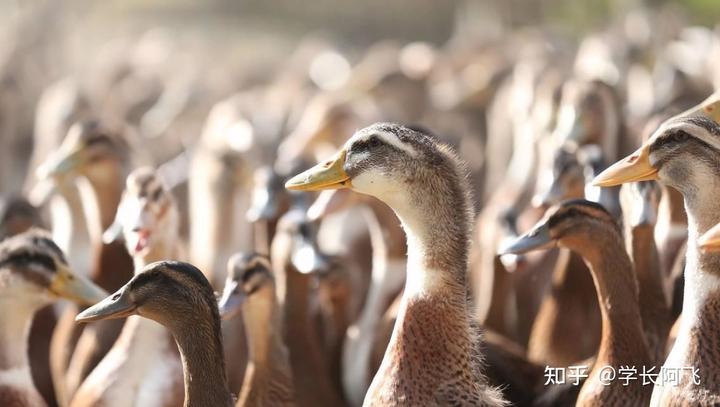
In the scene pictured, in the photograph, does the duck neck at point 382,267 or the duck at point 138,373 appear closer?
the duck at point 138,373

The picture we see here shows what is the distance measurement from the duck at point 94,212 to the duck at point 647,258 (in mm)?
2482

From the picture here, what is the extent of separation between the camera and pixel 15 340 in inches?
218

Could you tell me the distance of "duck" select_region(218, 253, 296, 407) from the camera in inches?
223

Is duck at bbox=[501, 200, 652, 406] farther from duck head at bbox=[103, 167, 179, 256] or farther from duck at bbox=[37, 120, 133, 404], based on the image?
duck at bbox=[37, 120, 133, 404]

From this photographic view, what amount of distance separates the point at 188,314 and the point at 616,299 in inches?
65.4

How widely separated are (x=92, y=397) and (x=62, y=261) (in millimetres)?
600

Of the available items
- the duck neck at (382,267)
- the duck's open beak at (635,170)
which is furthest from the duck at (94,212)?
the duck's open beak at (635,170)

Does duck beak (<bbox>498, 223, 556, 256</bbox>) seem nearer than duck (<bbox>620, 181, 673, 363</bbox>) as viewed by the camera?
Yes

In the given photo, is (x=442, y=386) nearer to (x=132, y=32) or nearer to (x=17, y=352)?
(x=17, y=352)

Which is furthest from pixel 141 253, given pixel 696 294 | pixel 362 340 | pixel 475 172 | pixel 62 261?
pixel 475 172

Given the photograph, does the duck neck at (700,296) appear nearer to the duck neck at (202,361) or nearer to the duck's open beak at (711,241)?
the duck's open beak at (711,241)

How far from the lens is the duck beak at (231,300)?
18.6 feet

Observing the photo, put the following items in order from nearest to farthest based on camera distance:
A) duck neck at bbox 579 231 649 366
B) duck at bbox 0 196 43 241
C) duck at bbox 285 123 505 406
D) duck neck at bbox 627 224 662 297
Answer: duck at bbox 285 123 505 406 → duck neck at bbox 579 231 649 366 → duck neck at bbox 627 224 662 297 → duck at bbox 0 196 43 241

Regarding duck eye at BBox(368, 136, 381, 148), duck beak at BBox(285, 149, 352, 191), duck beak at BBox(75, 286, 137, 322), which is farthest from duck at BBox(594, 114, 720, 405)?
duck beak at BBox(75, 286, 137, 322)
